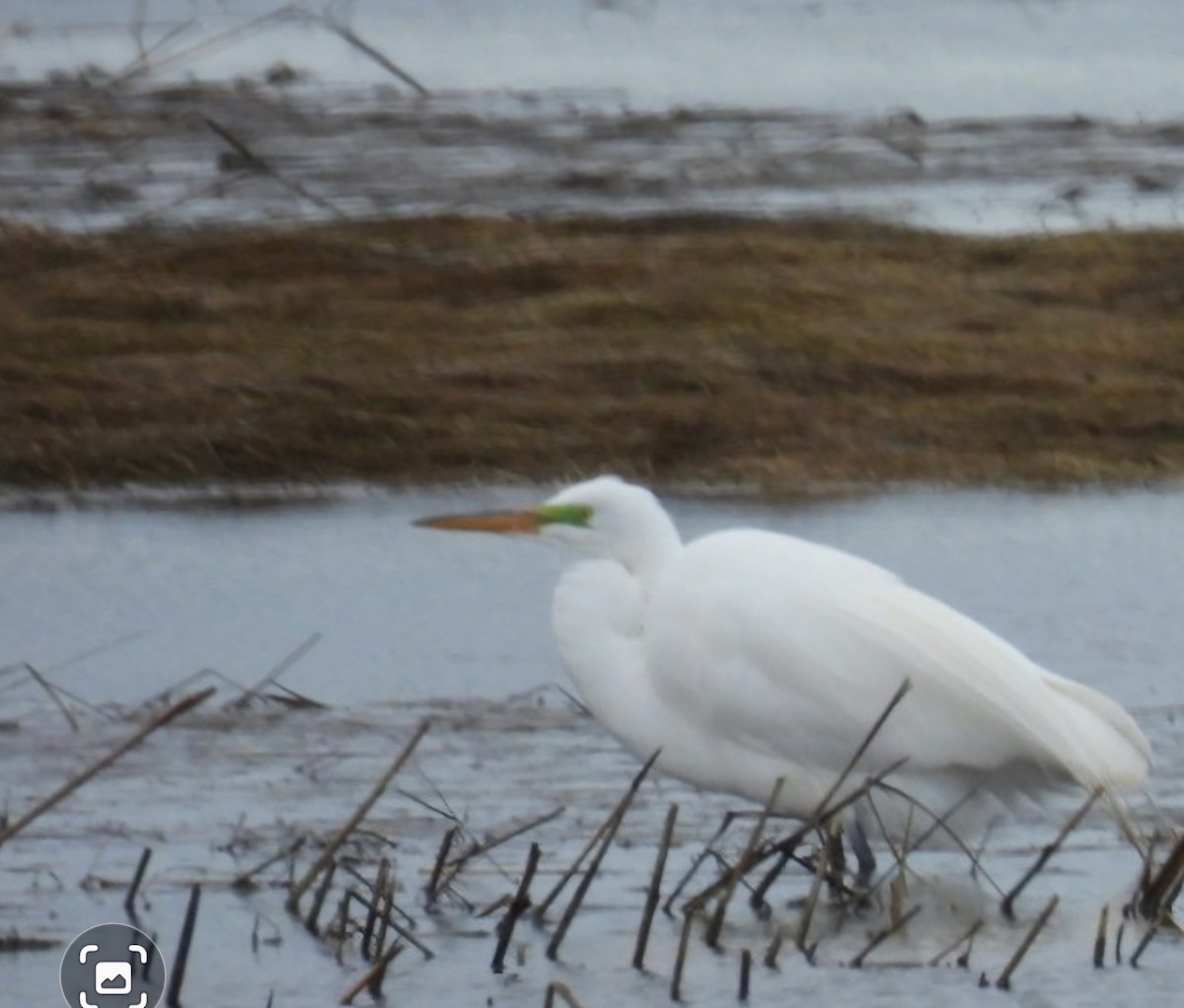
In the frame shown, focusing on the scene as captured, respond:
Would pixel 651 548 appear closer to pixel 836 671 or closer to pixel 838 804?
pixel 836 671

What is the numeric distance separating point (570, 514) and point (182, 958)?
1626 millimetres

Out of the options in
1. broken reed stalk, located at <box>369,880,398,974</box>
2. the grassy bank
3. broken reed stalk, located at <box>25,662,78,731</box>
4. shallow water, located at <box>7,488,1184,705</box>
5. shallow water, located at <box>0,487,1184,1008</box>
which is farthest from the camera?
the grassy bank

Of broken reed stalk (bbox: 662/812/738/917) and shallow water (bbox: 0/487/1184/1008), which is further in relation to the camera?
broken reed stalk (bbox: 662/812/738/917)

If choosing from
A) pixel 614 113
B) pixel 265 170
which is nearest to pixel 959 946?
pixel 265 170

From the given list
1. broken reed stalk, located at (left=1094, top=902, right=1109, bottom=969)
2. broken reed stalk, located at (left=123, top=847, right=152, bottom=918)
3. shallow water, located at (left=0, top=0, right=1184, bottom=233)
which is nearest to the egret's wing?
broken reed stalk, located at (left=1094, top=902, right=1109, bottom=969)

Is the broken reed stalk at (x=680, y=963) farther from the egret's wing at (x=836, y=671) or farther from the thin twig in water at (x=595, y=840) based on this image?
the egret's wing at (x=836, y=671)

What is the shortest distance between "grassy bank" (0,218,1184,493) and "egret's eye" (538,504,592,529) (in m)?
4.03

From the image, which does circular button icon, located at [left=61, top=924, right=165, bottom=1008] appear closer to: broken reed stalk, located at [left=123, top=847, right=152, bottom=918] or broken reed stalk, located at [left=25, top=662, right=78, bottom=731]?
broken reed stalk, located at [left=123, top=847, right=152, bottom=918]

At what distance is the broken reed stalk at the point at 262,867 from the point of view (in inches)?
202

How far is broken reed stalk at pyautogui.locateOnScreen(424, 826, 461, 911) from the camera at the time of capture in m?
5.09

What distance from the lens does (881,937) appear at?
473 centimetres

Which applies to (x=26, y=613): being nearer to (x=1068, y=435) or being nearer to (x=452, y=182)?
(x=1068, y=435)

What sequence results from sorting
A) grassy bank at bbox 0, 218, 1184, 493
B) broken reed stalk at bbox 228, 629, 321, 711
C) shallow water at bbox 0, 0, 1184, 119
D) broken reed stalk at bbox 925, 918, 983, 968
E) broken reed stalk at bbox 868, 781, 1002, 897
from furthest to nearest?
shallow water at bbox 0, 0, 1184, 119 → grassy bank at bbox 0, 218, 1184, 493 → broken reed stalk at bbox 228, 629, 321, 711 → broken reed stalk at bbox 868, 781, 1002, 897 → broken reed stalk at bbox 925, 918, 983, 968

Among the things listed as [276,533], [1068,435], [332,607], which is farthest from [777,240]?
[332,607]
